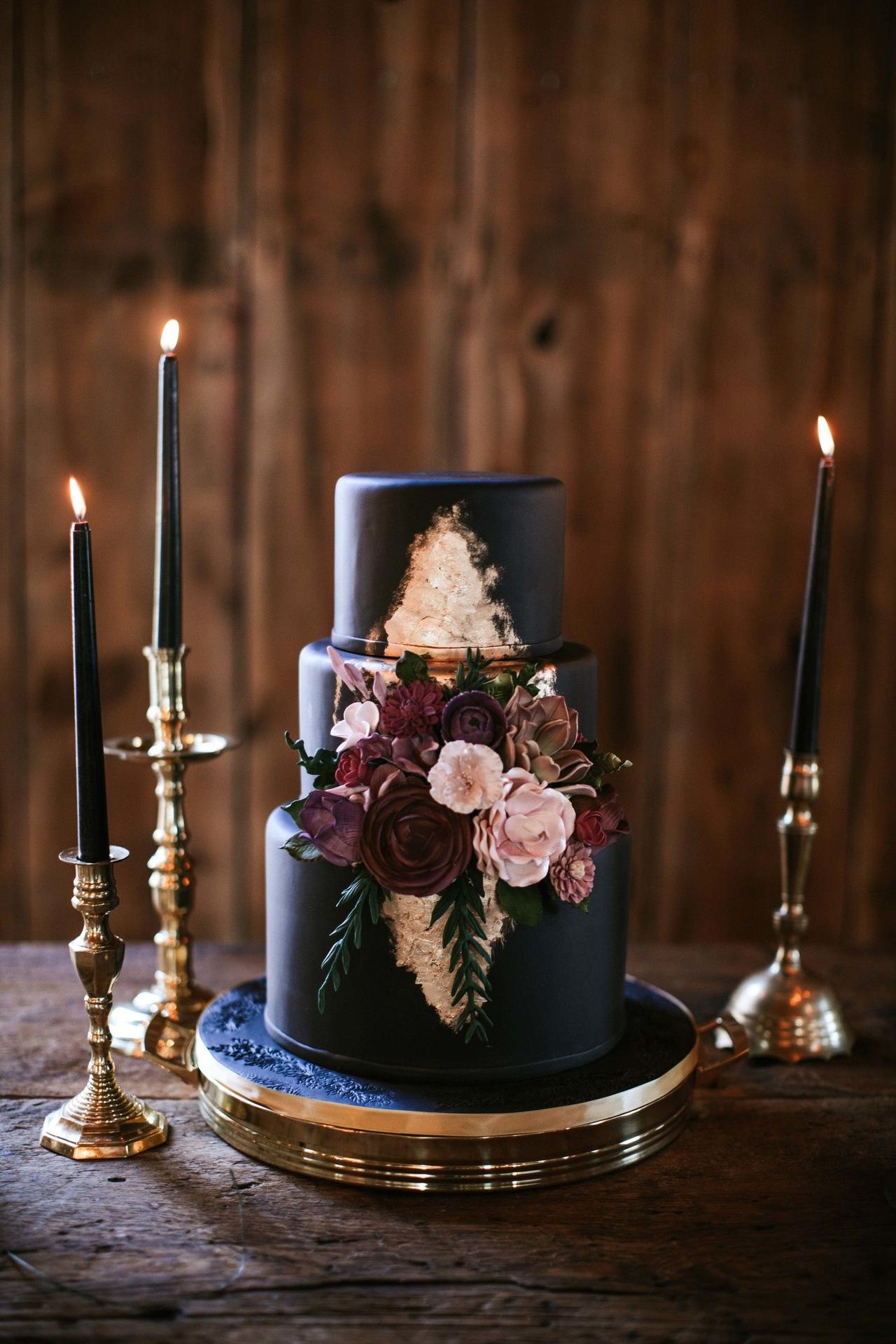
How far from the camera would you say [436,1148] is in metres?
0.73

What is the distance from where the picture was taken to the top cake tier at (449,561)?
802 millimetres

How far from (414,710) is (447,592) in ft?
0.31

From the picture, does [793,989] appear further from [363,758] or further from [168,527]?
[168,527]

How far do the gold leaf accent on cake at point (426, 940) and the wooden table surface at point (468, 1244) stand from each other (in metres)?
0.12

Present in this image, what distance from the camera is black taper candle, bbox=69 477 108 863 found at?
0.75 m

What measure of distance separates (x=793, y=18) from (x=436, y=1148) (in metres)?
1.27

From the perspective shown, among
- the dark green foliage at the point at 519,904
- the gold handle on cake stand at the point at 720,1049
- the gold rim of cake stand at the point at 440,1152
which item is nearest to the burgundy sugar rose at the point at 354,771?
the dark green foliage at the point at 519,904

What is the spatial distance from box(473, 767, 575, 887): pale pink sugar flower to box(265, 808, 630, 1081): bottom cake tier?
0.05 m

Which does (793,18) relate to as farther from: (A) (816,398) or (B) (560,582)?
(B) (560,582)

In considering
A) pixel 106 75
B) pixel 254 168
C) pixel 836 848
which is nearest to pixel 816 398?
pixel 836 848

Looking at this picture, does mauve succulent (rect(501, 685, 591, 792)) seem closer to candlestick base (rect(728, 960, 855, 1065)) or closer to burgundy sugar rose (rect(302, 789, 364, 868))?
burgundy sugar rose (rect(302, 789, 364, 868))

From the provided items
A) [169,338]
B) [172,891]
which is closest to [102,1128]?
[172,891]

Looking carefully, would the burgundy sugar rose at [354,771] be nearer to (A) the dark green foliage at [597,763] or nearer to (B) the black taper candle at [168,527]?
(A) the dark green foliage at [597,763]

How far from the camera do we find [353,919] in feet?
2.49
